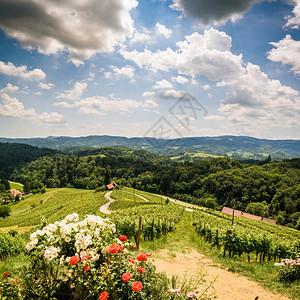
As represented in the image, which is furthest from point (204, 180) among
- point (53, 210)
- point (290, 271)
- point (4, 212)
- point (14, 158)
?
point (14, 158)

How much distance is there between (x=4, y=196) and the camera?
271ft

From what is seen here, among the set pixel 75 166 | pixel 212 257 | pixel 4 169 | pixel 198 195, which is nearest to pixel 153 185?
pixel 198 195

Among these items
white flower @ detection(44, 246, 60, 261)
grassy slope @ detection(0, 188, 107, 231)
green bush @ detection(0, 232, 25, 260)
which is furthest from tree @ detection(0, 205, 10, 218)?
white flower @ detection(44, 246, 60, 261)

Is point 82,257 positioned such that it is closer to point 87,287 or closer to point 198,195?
point 87,287

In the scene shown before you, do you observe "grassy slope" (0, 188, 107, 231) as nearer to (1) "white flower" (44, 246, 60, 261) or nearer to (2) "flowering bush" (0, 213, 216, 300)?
(2) "flowering bush" (0, 213, 216, 300)

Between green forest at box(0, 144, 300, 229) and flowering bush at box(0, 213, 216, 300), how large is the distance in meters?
62.8

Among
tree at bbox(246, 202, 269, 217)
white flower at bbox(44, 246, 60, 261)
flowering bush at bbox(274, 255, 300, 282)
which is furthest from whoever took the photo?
tree at bbox(246, 202, 269, 217)

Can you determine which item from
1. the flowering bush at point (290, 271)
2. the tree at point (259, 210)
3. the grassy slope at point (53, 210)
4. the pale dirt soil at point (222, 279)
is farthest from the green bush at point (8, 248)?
the tree at point (259, 210)

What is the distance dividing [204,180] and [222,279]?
84908 millimetres

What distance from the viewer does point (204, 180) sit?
87812 mm

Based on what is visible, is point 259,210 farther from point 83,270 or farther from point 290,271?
point 83,270

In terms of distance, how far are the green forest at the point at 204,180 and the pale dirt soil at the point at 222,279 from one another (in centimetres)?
5650

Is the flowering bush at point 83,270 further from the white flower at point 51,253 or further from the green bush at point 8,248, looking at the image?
the green bush at point 8,248

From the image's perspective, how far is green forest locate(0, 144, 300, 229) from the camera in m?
64.3
